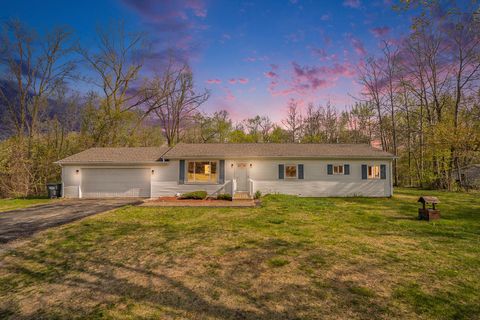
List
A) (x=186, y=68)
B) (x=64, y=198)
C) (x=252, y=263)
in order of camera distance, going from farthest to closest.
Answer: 1. (x=186, y=68)
2. (x=64, y=198)
3. (x=252, y=263)

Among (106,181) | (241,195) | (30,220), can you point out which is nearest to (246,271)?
(241,195)

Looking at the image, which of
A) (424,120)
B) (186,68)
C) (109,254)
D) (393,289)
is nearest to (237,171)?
(109,254)

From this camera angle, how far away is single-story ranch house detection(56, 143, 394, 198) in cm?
1435

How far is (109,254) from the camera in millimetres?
5109

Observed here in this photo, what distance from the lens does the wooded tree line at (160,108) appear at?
16453 mm

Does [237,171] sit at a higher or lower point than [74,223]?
higher

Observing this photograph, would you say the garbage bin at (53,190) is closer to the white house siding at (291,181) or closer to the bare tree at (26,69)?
the white house siding at (291,181)

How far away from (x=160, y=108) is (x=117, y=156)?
1360cm

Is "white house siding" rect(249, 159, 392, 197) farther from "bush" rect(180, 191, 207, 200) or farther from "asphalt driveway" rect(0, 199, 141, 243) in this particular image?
"asphalt driveway" rect(0, 199, 141, 243)

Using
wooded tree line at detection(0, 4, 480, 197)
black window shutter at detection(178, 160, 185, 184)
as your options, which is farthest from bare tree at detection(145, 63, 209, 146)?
black window shutter at detection(178, 160, 185, 184)

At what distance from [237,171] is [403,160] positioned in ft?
84.3

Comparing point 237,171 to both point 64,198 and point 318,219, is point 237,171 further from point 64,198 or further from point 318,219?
point 64,198

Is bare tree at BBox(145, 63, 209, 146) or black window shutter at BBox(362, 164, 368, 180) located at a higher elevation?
bare tree at BBox(145, 63, 209, 146)

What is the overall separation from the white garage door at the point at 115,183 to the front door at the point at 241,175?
5.98 m
